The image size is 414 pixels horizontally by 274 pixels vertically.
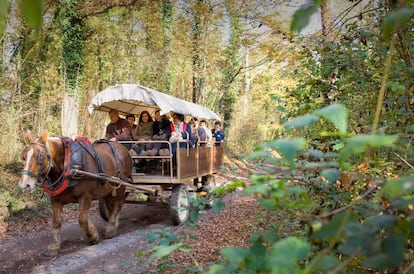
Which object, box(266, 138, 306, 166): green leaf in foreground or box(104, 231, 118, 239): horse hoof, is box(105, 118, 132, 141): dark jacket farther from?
box(266, 138, 306, 166): green leaf in foreground

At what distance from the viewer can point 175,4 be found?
51.7 ft

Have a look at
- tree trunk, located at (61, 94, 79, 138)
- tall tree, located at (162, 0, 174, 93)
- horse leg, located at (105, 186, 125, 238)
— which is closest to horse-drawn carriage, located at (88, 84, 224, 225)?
horse leg, located at (105, 186, 125, 238)

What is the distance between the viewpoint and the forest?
861 mm

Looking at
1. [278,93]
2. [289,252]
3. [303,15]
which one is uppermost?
[278,93]

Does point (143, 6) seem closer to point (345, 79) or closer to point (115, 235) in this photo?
point (115, 235)

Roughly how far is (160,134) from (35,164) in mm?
2955

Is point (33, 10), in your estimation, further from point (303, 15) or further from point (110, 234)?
point (110, 234)

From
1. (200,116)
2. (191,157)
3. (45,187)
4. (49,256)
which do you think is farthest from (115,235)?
Result: (200,116)

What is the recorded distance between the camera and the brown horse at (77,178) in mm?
4672

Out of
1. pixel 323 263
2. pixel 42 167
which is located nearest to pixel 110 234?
pixel 42 167

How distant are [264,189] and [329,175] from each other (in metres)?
0.25

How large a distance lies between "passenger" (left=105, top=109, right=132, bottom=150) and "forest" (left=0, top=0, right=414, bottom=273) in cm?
208

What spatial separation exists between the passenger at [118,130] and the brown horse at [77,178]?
77cm

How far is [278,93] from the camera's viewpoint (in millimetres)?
10586
